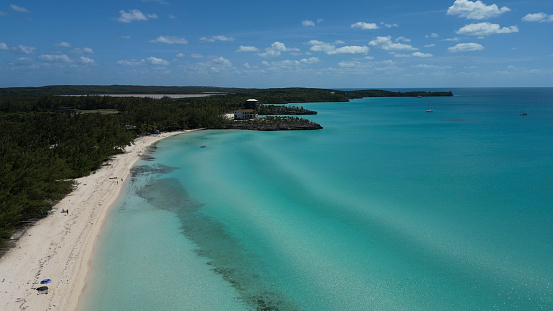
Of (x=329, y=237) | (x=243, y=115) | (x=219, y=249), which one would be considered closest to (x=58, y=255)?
(x=219, y=249)

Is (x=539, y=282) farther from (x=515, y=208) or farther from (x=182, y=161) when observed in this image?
(x=182, y=161)

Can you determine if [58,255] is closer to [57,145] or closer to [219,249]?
[219,249]

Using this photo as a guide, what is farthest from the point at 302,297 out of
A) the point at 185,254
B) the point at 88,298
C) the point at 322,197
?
the point at 322,197

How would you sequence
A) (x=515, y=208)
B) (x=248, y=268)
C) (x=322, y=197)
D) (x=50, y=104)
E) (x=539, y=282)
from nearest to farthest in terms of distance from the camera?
(x=539, y=282) < (x=248, y=268) < (x=515, y=208) < (x=322, y=197) < (x=50, y=104)

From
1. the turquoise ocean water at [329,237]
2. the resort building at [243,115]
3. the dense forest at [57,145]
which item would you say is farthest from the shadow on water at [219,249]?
the resort building at [243,115]

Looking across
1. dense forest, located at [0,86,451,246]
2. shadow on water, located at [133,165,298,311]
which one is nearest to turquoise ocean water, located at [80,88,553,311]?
shadow on water, located at [133,165,298,311]

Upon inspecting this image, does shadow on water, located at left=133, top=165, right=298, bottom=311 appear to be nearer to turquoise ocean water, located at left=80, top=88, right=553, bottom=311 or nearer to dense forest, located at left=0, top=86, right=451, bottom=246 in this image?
turquoise ocean water, located at left=80, top=88, right=553, bottom=311
